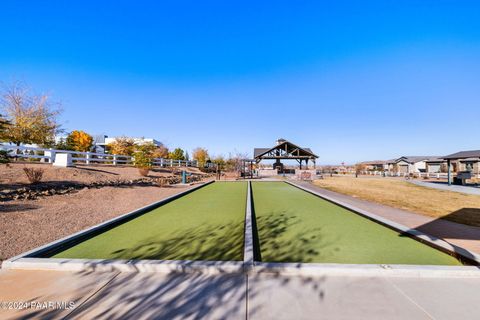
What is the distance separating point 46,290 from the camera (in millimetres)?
2490

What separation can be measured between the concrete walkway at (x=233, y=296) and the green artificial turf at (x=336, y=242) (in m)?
0.52

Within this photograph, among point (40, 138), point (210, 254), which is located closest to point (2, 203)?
point (210, 254)

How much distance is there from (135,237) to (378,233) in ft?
17.2

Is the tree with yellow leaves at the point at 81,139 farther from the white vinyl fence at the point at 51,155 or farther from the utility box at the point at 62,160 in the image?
the utility box at the point at 62,160

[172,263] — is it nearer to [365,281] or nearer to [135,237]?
[135,237]

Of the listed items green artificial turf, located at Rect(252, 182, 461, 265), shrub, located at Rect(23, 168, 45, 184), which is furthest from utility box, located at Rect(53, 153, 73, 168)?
green artificial turf, located at Rect(252, 182, 461, 265)

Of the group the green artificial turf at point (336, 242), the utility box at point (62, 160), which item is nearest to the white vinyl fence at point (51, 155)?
the utility box at point (62, 160)

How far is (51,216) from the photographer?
213 inches

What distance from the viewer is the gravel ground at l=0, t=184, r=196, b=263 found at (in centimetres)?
401

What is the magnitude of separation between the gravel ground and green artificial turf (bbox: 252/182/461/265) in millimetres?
4381

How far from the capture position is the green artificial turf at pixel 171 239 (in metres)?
3.40

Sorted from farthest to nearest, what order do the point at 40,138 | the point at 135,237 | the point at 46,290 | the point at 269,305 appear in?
1. the point at 40,138
2. the point at 135,237
3. the point at 46,290
4. the point at 269,305

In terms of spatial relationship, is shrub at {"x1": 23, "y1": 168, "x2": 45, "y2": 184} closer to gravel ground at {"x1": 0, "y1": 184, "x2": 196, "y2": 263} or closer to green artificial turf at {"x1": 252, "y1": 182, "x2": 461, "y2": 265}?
gravel ground at {"x1": 0, "y1": 184, "x2": 196, "y2": 263}

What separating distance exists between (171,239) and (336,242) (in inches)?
128
